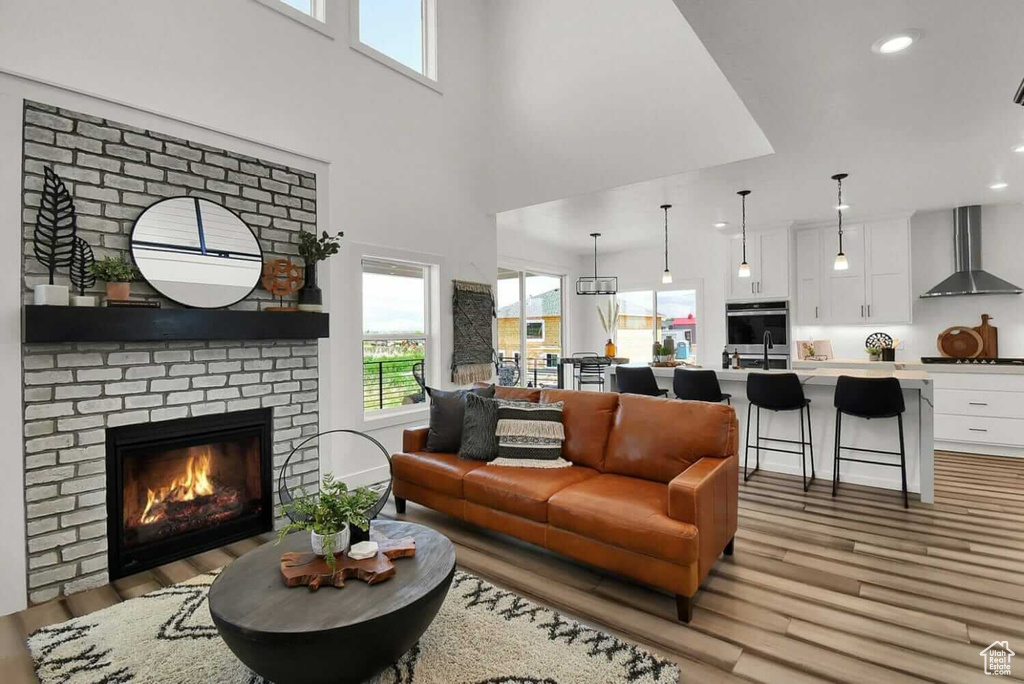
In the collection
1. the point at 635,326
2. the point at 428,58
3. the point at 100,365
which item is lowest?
the point at 100,365

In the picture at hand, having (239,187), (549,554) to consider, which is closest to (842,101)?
(549,554)

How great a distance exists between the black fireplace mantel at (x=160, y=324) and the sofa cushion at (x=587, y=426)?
1.87 metres

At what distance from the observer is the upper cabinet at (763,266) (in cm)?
646

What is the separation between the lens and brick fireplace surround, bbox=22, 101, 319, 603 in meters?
2.56

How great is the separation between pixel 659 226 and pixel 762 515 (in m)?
4.08

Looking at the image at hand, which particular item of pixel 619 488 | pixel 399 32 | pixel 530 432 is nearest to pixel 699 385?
pixel 530 432

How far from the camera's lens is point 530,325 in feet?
27.1

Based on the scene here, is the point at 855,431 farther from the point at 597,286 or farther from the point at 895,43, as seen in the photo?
the point at 597,286

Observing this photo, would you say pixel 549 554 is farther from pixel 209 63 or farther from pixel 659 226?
pixel 659 226

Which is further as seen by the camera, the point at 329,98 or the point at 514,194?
the point at 514,194

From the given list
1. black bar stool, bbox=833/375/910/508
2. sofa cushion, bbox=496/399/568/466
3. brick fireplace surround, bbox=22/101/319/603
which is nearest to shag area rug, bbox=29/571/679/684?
brick fireplace surround, bbox=22/101/319/603

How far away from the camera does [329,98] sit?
13.3 feet

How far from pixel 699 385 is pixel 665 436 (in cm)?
160

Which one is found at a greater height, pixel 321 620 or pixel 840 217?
pixel 840 217
